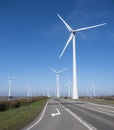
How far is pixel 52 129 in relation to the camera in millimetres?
13945

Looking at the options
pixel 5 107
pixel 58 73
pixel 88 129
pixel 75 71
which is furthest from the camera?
pixel 58 73

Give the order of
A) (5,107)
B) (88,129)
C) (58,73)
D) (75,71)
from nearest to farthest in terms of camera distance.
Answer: (88,129), (5,107), (75,71), (58,73)

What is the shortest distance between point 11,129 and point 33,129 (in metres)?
1.05

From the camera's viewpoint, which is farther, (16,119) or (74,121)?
(16,119)

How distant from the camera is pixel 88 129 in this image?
45.2ft

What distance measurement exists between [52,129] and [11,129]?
77.4 inches

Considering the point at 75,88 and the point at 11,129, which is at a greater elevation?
the point at 75,88

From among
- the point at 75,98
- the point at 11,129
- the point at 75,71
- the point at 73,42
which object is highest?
the point at 73,42

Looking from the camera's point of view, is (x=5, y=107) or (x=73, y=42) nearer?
(x=5, y=107)

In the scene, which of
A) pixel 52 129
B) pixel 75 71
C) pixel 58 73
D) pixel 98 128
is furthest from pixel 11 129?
pixel 58 73

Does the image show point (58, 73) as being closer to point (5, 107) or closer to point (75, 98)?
point (75, 98)

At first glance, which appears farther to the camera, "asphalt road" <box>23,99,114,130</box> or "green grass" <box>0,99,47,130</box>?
"green grass" <box>0,99,47,130</box>

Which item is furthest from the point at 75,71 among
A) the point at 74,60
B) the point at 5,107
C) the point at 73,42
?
the point at 5,107

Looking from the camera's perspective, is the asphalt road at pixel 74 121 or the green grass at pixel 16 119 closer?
the asphalt road at pixel 74 121
